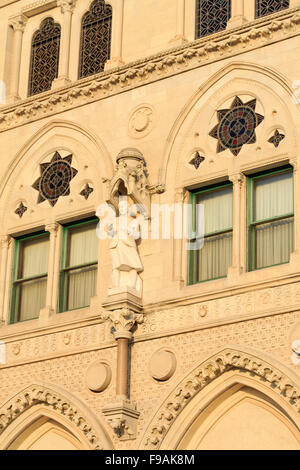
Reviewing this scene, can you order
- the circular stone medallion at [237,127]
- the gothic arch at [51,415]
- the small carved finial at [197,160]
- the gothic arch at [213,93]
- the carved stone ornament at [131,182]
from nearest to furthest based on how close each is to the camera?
the gothic arch at [51,415], the circular stone medallion at [237,127], the gothic arch at [213,93], the carved stone ornament at [131,182], the small carved finial at [197,160]

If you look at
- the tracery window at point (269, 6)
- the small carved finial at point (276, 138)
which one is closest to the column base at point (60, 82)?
the tracery window at point (269, 6)

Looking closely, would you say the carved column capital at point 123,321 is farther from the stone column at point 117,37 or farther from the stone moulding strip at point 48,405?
the stone column at point 117,37

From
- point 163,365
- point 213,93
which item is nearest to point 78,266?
point 163,365

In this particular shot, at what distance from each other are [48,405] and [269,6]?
8289 mm

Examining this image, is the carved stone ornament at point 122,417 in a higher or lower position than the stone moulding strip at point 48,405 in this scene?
lower

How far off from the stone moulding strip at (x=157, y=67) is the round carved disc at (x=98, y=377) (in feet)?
17.9

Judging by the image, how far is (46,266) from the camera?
2345 centimetres

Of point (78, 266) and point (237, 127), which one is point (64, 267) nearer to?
point (78, 266)

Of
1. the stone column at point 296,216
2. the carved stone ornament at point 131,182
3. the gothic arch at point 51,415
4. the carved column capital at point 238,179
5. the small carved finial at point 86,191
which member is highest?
the small carved finial at point 86,191

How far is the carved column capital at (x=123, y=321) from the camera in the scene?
21094 millimetres

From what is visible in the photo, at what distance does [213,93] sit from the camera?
72.8 feet

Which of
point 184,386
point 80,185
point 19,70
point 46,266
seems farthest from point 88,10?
point 184,386
